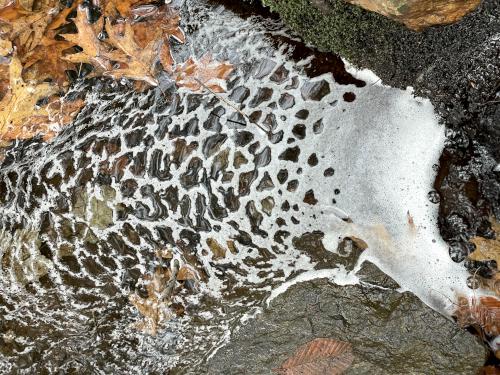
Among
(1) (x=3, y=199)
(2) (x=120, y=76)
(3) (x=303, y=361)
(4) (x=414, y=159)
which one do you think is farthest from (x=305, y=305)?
(1) (x=3, y=199)

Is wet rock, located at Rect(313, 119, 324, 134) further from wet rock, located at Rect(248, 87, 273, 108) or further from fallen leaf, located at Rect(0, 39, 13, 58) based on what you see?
fallen leaf, located at Rect(0, 39, 13, 58)

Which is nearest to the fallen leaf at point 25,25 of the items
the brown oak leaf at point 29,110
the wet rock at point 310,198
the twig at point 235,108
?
the brown oak leaf at point 29,110

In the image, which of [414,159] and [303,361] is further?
[303,361]

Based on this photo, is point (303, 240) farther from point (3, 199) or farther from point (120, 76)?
point (3, 199)

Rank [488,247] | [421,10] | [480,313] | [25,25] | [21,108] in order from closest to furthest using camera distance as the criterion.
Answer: [421,10], [488,247], [480,313], [25,25], [21,108]

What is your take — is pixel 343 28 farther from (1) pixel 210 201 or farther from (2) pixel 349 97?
(1) pixel 210 201

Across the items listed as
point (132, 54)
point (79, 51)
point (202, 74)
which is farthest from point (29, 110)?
point (202, 74)

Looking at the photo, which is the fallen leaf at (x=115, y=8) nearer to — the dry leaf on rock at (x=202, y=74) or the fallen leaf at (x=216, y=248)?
the dry leaf on rock at (x=202, y=74)
